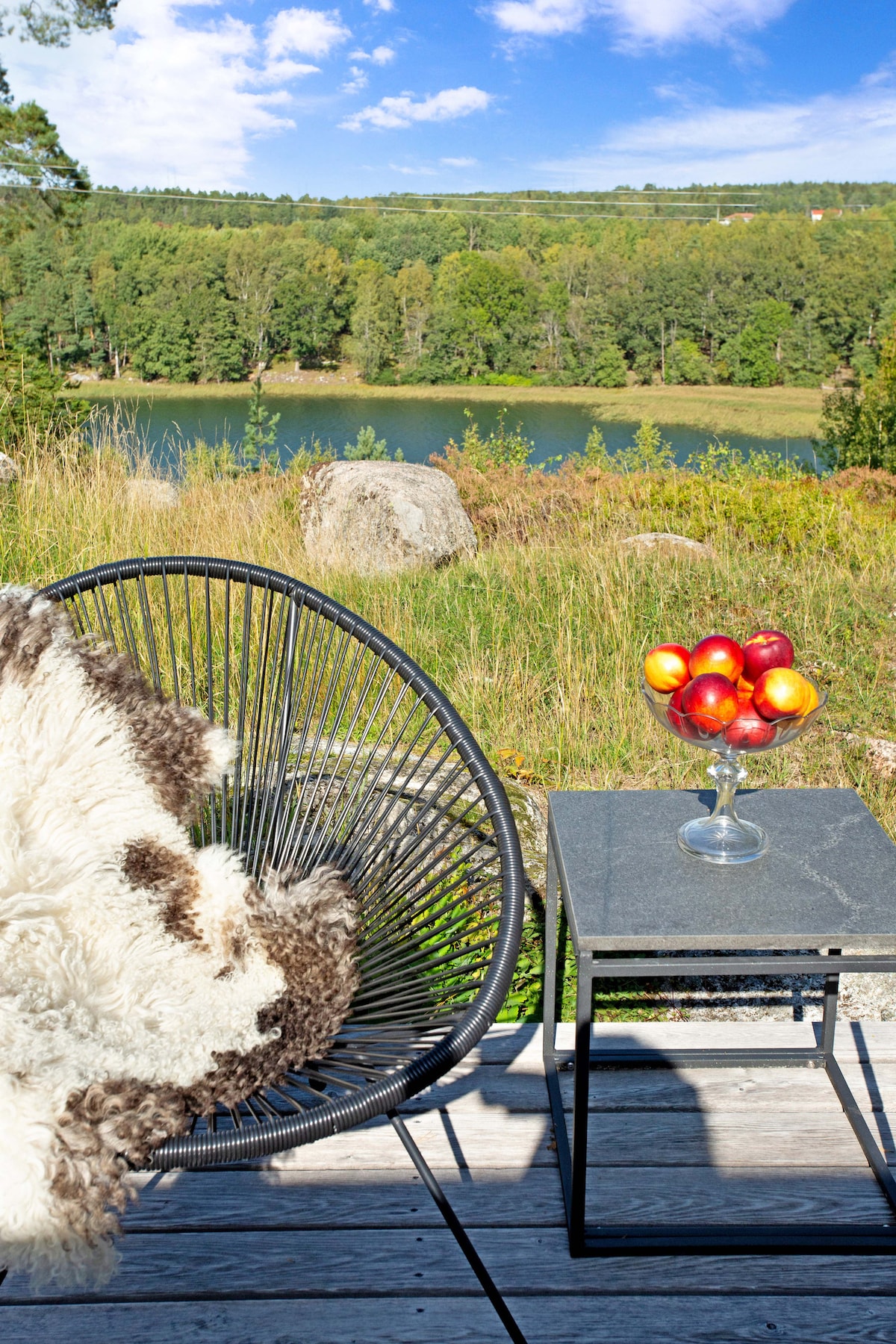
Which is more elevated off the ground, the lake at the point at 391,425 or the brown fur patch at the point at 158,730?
the lake at the point at 391,425

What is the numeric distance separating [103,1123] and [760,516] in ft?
16.5

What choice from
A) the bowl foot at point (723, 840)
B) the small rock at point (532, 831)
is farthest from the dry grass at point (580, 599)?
the bowl foot at point (723, 840)

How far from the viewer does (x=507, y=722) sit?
2582mm

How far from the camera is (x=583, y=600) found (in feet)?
11.0

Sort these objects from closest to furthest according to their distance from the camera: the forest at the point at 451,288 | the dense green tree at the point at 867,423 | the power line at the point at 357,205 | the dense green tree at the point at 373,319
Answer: the dense green tree at the point at 867,423
the power line at the point at 357,205
the forest at the point at 451,288
the dense green tree at the point at 373,319

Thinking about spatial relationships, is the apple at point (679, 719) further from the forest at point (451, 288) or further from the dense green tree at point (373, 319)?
the dense green tree at point (373, 319)

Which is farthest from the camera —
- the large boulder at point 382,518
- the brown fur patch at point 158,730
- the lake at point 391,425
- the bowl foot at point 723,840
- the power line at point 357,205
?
the power line at point 357,205

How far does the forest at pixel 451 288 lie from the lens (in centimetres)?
1486

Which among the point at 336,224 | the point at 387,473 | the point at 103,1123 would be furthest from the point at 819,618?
the point at 336,224

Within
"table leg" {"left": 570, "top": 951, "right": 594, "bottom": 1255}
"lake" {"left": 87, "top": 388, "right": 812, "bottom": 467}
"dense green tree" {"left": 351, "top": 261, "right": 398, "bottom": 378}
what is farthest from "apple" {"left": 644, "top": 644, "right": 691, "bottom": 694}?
"dense green tree" {"left": 351, "top": 261, "right": 398, "bottom": 378}

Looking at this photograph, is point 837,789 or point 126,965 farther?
point 837,789

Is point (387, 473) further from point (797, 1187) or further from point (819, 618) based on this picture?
point (797, 1187)

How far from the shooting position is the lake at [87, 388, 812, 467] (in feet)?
21.3

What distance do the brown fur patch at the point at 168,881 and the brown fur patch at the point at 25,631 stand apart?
0.91 ft
